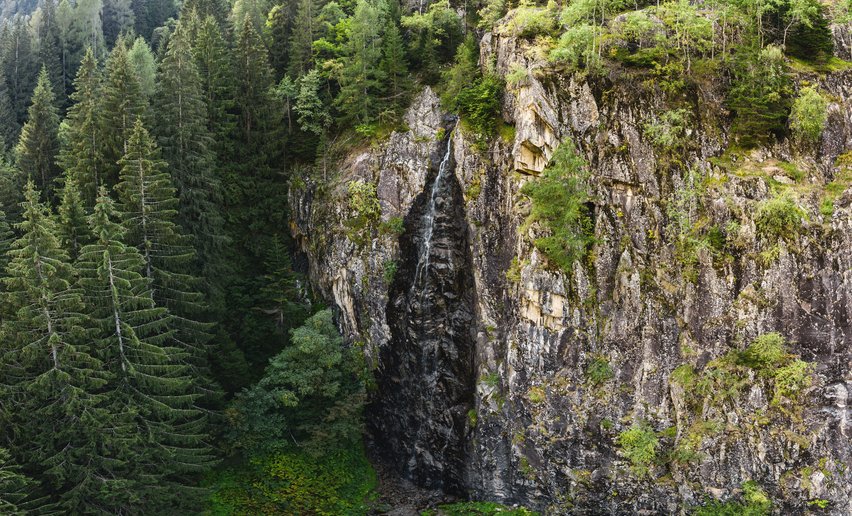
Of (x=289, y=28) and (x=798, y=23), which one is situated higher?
(x=289, y=28)

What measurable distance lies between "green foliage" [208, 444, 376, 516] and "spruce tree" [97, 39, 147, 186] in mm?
15517

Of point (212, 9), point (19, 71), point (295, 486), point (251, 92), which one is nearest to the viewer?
point (295, 486)

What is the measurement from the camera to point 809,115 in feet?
76.5

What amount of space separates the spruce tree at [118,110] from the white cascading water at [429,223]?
14.9 meters

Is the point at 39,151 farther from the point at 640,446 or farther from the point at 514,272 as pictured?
the point at 640,446

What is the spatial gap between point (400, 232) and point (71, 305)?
587 inches

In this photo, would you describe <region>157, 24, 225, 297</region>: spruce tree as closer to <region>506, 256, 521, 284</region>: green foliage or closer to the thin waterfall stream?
the thin waterfall stream

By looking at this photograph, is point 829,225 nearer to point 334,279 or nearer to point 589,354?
point 589,354

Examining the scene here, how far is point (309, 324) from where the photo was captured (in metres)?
29.8

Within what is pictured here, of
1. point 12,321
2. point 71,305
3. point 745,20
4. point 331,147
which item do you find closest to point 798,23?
point 745,20

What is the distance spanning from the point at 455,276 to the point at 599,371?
28.2ft

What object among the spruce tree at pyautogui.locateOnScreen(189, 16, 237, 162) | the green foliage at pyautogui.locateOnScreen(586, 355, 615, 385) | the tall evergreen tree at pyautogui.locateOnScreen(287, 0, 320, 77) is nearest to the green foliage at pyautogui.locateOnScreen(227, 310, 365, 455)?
the green foliage at pyautogui.locateOnScreen(586, 355, 615, 385)

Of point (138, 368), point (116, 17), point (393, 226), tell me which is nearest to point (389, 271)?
point (393, 226)

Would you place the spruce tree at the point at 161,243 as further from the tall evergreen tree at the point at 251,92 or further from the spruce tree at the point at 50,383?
the tall evergreen tree at the point at 251,92
